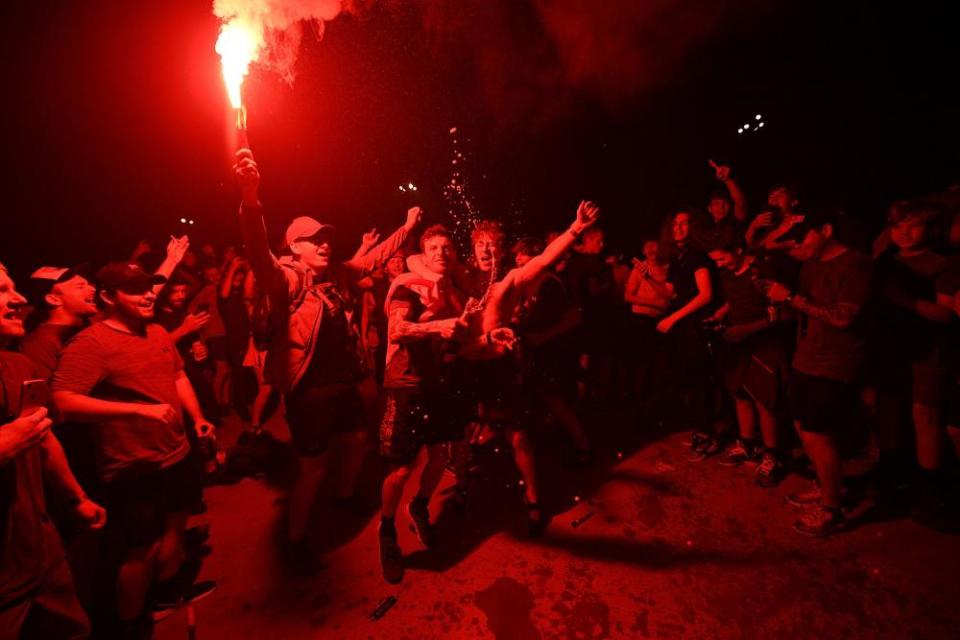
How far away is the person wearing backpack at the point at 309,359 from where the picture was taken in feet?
11.9

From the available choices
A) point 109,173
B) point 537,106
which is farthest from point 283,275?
point 109,173

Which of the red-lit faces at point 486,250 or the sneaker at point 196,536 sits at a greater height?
the red-lit faces at point 486,250

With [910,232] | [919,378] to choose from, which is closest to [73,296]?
[910,232]

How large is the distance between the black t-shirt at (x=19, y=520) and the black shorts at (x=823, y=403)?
508cm

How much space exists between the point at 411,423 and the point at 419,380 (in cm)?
35

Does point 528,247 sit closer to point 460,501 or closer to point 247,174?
point 460,501

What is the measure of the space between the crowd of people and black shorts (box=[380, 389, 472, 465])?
16 mm

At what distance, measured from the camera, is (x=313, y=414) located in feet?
12.2

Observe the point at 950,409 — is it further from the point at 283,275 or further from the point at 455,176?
the point at 455,176

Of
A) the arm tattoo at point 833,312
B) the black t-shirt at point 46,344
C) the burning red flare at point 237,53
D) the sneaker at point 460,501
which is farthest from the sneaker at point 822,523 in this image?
the black t-shirt at point 46,344

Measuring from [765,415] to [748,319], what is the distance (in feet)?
3.33

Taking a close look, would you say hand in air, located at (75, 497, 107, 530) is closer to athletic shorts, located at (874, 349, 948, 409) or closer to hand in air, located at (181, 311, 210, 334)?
hand in air, located at (181, 311, 210, 334)

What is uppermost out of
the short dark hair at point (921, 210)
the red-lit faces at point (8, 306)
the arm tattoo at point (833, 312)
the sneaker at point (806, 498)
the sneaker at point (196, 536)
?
the red-lit faces at point (8, 306)

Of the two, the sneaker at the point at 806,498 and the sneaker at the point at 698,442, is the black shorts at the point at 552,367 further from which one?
the sneaker at the point at 806,498
